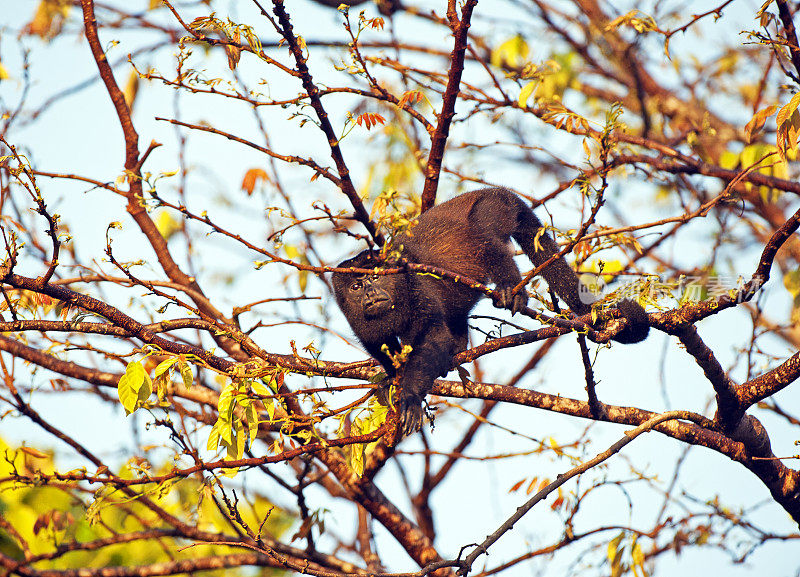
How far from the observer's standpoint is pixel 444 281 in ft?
12.9

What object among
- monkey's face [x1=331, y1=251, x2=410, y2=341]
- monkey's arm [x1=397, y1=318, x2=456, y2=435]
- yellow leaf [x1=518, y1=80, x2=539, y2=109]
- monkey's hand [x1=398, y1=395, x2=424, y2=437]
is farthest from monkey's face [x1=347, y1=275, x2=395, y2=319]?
yellow leaf [x1=518, y1=80, x2=539, y2=109]

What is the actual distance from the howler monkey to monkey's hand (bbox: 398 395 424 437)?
0.18 meters

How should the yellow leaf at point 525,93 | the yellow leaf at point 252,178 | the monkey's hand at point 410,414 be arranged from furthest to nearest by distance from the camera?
the yellow leaf at point 252,178 < the yellow leaf at point 525,93 < the monkey's hand at point 410,414

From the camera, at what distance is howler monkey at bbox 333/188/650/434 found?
13.5 ft

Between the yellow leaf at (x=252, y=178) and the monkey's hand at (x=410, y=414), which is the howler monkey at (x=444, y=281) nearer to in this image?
the monkey's hand at (x=410, y=414)

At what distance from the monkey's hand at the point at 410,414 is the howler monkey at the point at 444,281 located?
7.3 inches

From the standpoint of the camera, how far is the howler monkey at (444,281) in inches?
162

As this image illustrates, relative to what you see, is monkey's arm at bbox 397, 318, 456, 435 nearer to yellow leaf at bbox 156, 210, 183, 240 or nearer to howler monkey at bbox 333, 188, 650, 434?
howler monkey at bbox 333, 188, 650, 434

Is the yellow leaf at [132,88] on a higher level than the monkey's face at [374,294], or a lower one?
higher

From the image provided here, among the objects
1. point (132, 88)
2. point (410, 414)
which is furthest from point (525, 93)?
point (132, 88)

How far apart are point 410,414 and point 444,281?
812mm

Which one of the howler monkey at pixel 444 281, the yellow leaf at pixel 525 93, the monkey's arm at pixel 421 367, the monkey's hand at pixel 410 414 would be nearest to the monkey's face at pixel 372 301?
the howler monkey at pixel 444 281

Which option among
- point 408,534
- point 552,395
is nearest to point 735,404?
point 552,395

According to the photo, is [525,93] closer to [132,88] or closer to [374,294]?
[374,294]
